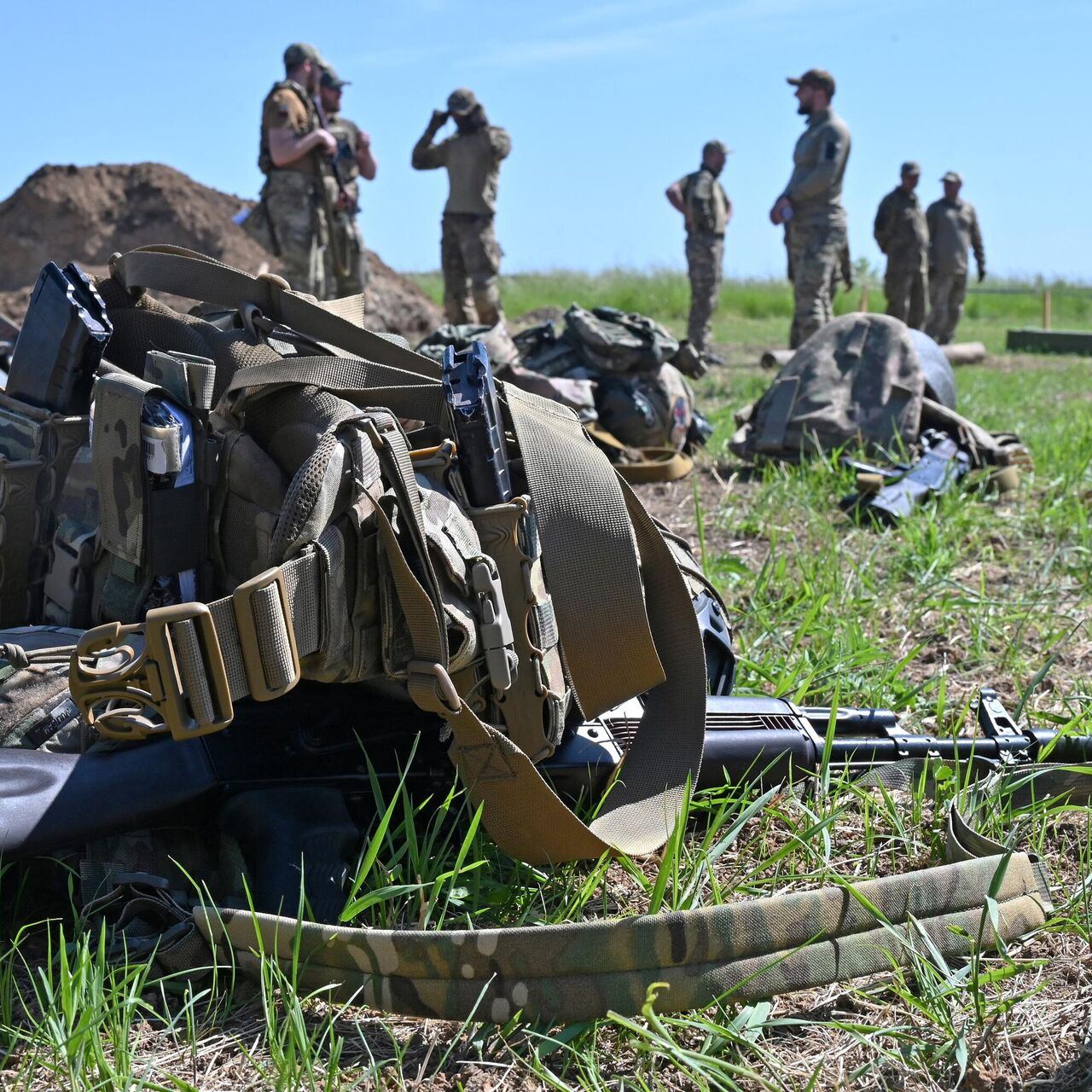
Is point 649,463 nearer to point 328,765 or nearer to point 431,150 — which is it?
point 328,765

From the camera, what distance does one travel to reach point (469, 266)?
10656 mm

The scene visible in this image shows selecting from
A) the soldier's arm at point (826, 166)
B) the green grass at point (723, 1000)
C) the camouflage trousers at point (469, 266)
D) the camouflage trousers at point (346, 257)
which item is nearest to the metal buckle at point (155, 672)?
the green grass at point (723, 1000)

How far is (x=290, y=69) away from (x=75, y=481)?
297 inches

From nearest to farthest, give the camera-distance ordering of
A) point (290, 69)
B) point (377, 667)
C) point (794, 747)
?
point (377, 667) < point (794, 747) < point (290, 69)

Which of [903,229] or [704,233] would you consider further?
[903,229]

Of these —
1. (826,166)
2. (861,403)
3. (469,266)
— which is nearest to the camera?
(861,403)

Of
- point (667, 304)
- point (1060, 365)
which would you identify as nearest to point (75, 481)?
point (1060, 365)

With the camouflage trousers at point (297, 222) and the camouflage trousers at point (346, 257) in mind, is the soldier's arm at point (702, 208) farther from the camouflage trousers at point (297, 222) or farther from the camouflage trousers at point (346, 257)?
the camouflage trousers at point (297, 222)

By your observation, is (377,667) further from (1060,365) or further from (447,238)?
A: (1060,365)

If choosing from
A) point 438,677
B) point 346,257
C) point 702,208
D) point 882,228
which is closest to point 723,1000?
point 438,677

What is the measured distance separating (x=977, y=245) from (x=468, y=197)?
8.67 metres

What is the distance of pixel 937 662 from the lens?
3.12 metres

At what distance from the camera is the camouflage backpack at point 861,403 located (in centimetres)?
520

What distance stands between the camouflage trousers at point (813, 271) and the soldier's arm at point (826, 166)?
1.12ft
